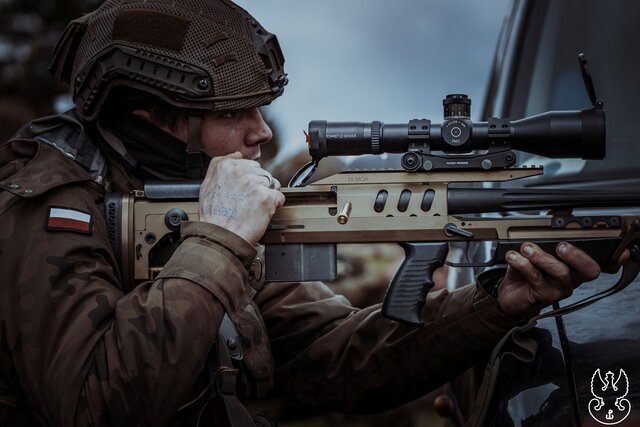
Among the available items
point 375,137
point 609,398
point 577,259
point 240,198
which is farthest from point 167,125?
point 609,398

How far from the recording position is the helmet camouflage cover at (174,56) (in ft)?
11.9

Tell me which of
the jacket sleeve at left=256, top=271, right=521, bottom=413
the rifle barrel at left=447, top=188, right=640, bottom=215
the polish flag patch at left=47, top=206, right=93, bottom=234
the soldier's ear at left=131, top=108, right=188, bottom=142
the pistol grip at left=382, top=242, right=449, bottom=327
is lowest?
the jacket sleeve at left=256, top=271, right=521, bottom=413

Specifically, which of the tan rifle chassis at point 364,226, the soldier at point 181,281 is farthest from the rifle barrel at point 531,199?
the soldier at point 181,281

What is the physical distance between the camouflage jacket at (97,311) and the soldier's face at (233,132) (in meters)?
0.29

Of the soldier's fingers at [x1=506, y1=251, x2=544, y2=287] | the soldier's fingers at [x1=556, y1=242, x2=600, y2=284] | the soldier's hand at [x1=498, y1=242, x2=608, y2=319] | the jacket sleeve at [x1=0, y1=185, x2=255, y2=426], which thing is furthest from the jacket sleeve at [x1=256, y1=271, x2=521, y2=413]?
the jacket sleeve at [x1=0, y1=185, x2=255, y2=426]

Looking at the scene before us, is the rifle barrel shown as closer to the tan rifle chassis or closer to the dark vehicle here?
the tan rifle chassis

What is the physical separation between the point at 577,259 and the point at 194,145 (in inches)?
48.7

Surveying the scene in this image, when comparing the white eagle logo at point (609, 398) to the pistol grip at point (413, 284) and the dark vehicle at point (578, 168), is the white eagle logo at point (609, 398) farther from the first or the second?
the pistol grip at point (413, 284)

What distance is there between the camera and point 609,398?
2838mm

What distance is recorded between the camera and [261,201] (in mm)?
3346

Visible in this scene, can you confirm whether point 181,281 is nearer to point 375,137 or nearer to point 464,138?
point 375,137

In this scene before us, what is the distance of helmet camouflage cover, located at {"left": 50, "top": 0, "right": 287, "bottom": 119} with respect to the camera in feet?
11.9

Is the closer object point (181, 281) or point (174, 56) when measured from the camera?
point (181, 281)

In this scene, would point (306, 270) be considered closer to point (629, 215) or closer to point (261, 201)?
point (261, 201)
